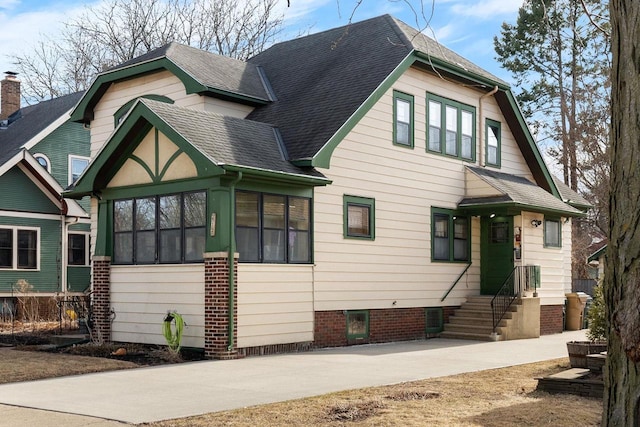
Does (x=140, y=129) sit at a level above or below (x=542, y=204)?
above

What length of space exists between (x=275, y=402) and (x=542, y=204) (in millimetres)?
13533

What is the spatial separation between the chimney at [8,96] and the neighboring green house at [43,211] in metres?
3.68

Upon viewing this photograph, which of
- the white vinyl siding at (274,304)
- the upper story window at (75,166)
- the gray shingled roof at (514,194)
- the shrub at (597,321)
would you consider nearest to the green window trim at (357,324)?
the white vinyl siding at (274,304)

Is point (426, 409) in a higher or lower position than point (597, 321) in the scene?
lower

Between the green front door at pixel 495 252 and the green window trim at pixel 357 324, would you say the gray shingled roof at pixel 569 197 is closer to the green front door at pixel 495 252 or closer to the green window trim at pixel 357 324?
the green front door at pixel 495 252

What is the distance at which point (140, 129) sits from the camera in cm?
1609

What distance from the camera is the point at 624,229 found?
411cm

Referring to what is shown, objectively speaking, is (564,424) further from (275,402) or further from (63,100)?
(63,100)

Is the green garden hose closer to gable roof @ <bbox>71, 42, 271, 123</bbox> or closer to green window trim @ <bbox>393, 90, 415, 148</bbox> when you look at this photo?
gable roof @ <bbox>71, 42, 271, 123</bbox>

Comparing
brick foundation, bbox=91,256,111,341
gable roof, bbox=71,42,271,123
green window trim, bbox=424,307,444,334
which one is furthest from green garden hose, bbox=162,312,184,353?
green window trim, bbox=424,307,444,334

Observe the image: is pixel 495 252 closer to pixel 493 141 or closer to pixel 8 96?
pixel 493 141

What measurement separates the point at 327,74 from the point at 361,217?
3996mm

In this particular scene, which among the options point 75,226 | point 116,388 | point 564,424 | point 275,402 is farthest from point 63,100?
point 564,424

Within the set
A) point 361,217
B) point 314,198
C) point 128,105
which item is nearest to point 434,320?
point 361,217
